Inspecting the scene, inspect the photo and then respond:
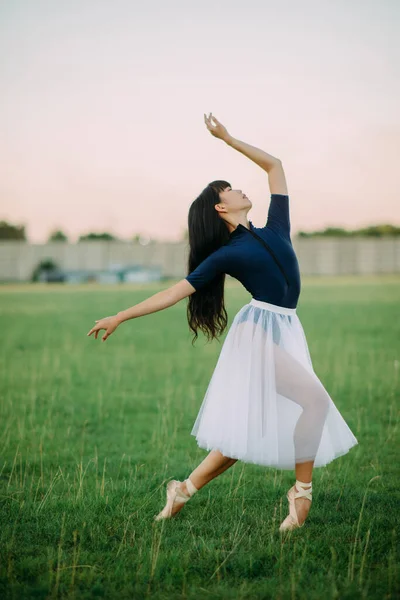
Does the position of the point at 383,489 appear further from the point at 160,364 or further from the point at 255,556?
the point at 160,364

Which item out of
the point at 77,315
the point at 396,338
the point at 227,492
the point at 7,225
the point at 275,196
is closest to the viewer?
the point at 275,196

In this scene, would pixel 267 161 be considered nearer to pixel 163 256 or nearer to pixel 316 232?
pixel 163 256

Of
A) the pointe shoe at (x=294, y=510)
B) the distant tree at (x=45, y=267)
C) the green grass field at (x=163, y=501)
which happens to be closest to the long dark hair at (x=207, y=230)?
→ the pointe shoe at (x=294, y=510)

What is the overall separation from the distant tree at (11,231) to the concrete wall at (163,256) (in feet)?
108

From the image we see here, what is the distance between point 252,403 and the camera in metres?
4.11

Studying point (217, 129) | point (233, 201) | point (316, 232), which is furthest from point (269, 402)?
point (316, 232)

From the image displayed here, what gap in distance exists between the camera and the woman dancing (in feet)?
13.3

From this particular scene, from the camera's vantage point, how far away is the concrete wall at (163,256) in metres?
63.1

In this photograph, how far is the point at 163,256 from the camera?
64.1 m

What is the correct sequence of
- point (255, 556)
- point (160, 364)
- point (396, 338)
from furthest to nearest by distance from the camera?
point (396, 338) → point (160, 364) → point (255, 556)

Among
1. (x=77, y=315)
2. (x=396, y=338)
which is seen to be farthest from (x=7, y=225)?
(x=396, y=338)

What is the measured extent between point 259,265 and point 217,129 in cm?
94

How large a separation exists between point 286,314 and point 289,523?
1.25 meters

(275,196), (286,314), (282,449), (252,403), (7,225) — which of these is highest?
(7,225)
